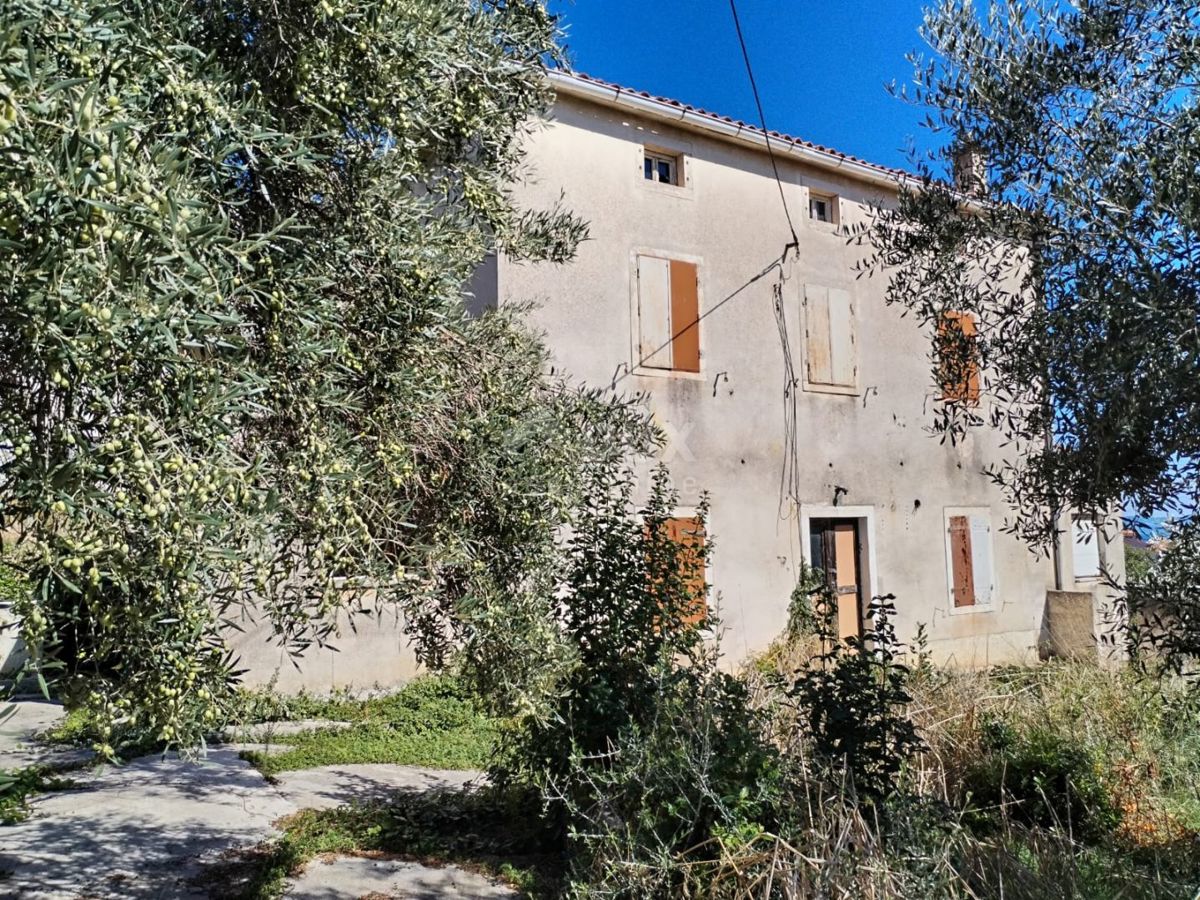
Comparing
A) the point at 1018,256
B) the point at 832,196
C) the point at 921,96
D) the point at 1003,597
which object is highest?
the point at 832,196

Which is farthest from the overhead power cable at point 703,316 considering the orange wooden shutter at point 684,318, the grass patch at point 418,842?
the grass patch at point 418,842

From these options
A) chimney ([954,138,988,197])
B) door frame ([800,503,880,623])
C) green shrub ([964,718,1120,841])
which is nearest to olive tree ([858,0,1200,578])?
chimney ([954,138,988,197])

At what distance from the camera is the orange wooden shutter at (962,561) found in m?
13.4

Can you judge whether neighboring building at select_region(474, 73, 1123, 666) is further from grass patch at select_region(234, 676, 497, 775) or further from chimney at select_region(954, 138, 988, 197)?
chimney at select_region(954, 138, 988, 197)

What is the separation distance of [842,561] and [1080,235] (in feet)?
30.8

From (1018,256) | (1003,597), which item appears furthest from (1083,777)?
(1003,597)

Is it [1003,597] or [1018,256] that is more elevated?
[1018,256]

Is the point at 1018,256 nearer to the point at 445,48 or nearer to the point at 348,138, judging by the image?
the point at 445,48

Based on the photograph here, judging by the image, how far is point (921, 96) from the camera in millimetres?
4539

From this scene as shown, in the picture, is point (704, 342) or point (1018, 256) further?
point (704, 342)

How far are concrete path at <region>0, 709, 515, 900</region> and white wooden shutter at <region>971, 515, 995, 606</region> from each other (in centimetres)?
938

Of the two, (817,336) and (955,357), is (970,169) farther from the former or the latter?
(817,336)

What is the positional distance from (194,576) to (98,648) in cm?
42

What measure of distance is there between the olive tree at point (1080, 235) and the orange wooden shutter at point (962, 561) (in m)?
9.47
